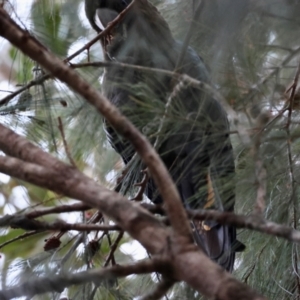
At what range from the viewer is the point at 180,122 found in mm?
1004

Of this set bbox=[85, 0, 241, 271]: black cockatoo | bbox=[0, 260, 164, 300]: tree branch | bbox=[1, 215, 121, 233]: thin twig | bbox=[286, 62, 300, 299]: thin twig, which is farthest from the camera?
bbox=[286, 62, 300, 299]: thin twig

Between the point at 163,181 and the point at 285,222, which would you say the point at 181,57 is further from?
the point at 163,181

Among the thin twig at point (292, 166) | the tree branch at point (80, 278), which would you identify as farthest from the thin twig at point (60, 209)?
the thin twig at point (292, 166)

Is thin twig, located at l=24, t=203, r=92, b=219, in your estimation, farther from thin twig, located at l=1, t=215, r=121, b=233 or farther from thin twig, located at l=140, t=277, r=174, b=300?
thin twig, located at l=140, t=277, r=174, b=300

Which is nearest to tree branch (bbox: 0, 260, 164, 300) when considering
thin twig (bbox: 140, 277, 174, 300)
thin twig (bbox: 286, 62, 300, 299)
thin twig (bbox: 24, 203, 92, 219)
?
thin twig (bbox: 140, 277, 174, 300)

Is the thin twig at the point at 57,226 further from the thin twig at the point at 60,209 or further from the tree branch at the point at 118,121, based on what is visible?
the tree branch at the point at 118,121

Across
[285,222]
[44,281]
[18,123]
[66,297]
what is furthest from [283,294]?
A: [44,281]

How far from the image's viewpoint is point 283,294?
Answer: 60.1 inches

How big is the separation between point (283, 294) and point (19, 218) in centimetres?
87

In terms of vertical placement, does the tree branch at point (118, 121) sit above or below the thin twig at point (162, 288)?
above

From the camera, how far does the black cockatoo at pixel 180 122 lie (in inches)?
40.4

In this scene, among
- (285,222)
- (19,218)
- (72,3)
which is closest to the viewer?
(19,218)

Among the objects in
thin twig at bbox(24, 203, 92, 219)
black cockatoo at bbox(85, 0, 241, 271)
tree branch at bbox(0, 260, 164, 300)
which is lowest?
tree branch at bbox(0, 260, 164, 300)

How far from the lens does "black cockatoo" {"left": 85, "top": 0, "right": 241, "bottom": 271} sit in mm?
1025
